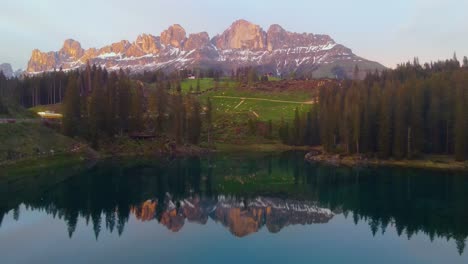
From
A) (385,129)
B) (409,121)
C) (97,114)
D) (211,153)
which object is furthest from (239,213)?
(97,114)

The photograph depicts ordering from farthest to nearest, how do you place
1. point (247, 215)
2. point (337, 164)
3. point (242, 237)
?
point (337, 164) < point (247, 215) < point (242, 237)

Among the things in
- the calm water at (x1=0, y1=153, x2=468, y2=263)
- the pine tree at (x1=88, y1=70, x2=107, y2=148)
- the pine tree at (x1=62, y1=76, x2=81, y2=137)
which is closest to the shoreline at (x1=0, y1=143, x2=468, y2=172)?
the calm water at (x1=0, y1=153, x2=468, y2=263)

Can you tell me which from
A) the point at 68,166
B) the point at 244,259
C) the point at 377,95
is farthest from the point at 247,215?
the point at 377,95

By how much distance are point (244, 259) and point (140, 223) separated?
16.2m

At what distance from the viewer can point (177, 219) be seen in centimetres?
4644

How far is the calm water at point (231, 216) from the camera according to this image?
113 ft

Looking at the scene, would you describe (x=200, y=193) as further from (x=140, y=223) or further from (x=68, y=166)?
(x=68, y=166)

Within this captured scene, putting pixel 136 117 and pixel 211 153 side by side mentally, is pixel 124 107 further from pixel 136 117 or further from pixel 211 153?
pixel 211 153

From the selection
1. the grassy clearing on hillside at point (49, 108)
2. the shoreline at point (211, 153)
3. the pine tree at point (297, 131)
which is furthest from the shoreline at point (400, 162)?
the grassy clearing on hillside at point (49, 108)

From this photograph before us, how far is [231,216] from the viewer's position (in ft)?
158

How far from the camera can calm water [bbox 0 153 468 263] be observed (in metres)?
34.4

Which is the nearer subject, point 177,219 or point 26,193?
point 177,219

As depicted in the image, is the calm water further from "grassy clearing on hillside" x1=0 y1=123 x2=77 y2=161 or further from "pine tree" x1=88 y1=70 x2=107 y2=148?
"pine tree" x1=88 y1=70 x2=107 y2=148

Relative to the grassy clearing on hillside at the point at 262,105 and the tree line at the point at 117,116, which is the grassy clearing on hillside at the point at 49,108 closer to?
the tree line at the point at 117,116
